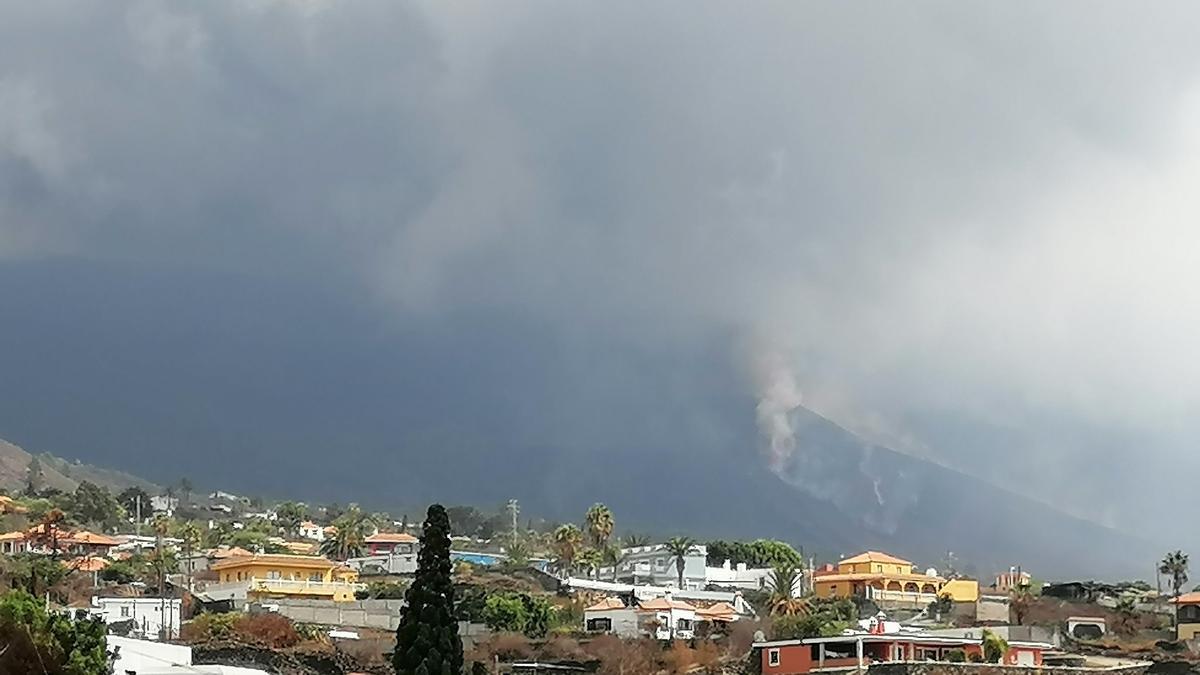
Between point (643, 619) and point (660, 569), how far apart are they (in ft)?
109

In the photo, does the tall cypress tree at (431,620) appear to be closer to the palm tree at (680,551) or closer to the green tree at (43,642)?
the green tree at (43,642)

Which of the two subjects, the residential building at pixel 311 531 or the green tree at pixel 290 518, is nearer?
the residential building at pixel 311 531

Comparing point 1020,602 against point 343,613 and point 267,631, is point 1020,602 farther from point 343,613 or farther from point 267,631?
point 267,631

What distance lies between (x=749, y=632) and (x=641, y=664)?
8273 millimetres

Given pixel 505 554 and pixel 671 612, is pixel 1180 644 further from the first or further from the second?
pixel 505 554

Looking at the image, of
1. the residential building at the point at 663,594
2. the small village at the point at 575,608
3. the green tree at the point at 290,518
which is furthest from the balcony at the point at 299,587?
the green tree at the point at 290,518

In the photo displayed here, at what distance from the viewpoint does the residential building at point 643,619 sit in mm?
74250

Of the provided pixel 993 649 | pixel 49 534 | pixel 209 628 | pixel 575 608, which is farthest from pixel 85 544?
pixel 993 649

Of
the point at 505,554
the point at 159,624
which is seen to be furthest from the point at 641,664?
the point at 505,554

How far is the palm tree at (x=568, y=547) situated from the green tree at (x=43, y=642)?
65.4 metres

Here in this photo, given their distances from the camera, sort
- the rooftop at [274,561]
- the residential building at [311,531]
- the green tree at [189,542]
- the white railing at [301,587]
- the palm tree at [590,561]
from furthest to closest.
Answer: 1. the residential building at [311,531]
2. the palm tree at [590,561]
3. the green tree at [189,542]
4. the rooftop at [274,561]
5. the white railing at [301,587]

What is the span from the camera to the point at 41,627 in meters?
36.2

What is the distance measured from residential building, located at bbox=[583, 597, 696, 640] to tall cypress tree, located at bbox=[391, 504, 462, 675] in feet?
115

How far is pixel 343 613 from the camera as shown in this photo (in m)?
74.6
